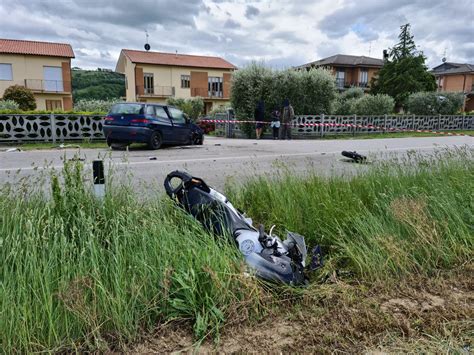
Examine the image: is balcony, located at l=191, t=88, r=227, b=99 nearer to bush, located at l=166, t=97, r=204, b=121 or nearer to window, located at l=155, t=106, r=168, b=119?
bush, located at l=166, t=97, r=204, b=121

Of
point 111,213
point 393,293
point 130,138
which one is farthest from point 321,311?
point 130,138

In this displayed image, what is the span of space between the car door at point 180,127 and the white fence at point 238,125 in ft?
12.3

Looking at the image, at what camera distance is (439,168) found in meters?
4.95

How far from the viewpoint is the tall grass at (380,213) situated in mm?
3086

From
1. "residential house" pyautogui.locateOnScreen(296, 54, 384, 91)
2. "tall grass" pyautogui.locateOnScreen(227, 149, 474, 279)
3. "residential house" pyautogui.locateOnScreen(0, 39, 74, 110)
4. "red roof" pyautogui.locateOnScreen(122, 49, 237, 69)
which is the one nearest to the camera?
"tall grass" pyautogui.locateOnScreen(227, 149, 474, 279)

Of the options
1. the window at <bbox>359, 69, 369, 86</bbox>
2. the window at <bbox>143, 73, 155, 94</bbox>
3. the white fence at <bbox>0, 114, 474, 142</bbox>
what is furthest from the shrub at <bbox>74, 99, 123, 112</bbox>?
the window at <bbox>359, 69, 369, 86</bbox>

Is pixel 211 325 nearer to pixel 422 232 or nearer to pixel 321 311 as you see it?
pixel 321 311

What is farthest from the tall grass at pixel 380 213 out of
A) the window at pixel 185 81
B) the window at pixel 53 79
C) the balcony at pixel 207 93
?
the window at pixel 185 81

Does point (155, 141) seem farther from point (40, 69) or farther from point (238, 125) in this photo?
point (40, 69)

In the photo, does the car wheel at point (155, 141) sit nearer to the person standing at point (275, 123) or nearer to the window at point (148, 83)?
the person standing at point (275, 123)

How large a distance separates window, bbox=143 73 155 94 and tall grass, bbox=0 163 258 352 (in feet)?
159

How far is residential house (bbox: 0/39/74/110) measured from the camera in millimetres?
40156

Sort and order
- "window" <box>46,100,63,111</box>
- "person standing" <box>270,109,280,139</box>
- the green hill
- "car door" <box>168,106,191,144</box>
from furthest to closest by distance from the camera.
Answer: the green hill < "window" <box>46,100,63,111</box> < "person standing" <box>270,109,280,139</box> < "car door" <box>168,106,191,144</box>

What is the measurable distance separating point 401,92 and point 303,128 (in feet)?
121
